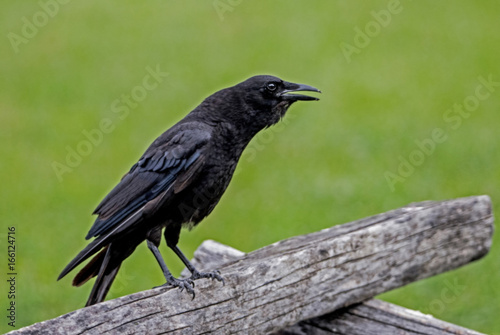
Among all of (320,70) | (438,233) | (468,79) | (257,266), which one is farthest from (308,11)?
(257,266)

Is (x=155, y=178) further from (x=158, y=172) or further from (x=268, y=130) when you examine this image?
(x=268, y=130)

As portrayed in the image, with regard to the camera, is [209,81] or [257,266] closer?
[257,266]

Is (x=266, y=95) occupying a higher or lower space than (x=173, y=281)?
higher

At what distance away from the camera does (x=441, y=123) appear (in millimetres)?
9109

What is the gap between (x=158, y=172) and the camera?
3.66 m

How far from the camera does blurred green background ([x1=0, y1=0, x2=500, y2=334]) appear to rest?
6633mm

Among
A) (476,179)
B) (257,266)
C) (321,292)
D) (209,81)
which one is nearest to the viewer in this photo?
(257,266)

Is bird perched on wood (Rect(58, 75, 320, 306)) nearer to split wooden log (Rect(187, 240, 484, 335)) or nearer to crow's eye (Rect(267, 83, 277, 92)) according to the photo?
crow's eye (Rect(267, 83, 277, 92))

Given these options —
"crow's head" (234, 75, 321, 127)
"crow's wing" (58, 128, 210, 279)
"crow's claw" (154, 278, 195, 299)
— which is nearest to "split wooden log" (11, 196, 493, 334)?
"crow's claw" (154, 278, 195, 299)

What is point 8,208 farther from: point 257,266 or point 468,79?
point 468,79

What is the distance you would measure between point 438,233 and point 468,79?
6.53 metres

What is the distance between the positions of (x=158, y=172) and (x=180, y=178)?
0.11 m

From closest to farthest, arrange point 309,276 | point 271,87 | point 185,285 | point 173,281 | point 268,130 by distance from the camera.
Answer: point 185,285 → point 173,281 → point 309,276 → point 271,87 → point 268,130

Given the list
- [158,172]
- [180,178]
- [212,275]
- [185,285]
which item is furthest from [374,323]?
[158,172]
